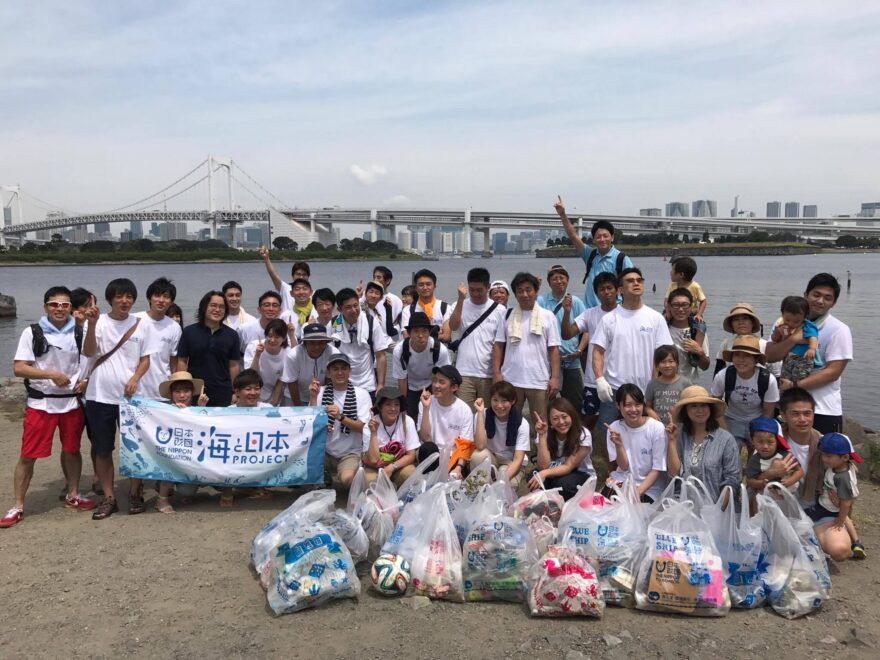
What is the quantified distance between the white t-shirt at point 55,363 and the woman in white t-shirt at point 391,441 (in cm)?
228

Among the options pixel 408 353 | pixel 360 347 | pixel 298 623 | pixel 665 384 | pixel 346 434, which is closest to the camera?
pixel 298 623

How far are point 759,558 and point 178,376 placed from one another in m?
4.21

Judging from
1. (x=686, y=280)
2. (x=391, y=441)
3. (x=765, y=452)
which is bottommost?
(x=391, y=441)

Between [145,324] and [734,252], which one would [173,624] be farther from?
[734,252]

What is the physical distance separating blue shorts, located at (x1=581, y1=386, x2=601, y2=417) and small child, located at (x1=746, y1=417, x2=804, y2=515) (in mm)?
1353

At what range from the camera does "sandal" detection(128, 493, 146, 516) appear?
16.6 feet

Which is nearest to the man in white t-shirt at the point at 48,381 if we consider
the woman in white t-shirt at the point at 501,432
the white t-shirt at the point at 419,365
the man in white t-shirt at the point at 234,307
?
the man in white t-shirt at the point at 234,307

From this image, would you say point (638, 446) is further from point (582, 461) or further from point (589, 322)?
point (589, 322)

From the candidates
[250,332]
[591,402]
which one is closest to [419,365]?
[591,402]

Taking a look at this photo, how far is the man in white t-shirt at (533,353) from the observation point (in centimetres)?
557

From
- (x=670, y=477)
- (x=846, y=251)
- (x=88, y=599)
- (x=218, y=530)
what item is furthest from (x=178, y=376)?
(x=846, y=251)

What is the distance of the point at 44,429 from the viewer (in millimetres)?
4914

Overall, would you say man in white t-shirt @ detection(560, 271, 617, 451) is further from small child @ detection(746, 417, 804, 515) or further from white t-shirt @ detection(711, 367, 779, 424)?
small child @ detection(746, 417, 804, 515)

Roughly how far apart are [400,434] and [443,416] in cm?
37
